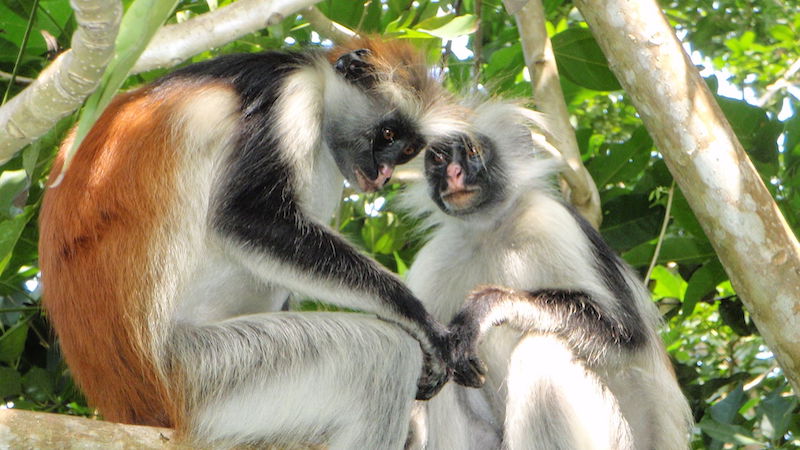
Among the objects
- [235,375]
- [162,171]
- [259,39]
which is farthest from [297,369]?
[259,39]

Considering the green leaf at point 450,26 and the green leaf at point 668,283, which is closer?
the green leaf at point 450,26

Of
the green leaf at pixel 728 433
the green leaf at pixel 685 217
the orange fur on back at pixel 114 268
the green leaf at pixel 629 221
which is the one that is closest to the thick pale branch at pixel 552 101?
the green leaf at pixel 685 217

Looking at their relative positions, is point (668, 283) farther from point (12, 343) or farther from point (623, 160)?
point (12, 343)

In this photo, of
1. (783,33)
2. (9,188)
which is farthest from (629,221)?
(9,188)

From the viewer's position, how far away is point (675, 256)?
18.3 ft

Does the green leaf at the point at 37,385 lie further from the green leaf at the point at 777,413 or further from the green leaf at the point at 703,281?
the green leaf at the point at 777,413

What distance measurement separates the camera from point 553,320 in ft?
15.0

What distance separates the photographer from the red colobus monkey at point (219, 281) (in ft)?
13.0

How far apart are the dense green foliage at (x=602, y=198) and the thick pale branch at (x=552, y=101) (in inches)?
12.6

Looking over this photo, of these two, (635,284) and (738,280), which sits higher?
(738,280)

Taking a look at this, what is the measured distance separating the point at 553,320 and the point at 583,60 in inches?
71.0

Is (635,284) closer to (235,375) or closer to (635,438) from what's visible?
(635,438)

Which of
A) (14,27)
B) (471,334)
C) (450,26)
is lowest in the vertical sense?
(471,334)

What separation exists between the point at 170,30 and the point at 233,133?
0.78 metres
